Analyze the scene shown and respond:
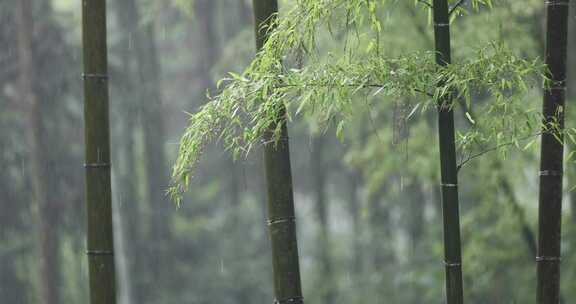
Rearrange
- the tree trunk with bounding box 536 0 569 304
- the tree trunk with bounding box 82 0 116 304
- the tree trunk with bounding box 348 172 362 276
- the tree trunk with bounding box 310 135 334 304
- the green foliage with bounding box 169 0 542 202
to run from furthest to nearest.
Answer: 1. the tree trunk with bounding box 348 172 362 276
2. the tree trunk with bounding box 310 135 334 304
3. the tree trunk with bounding box 82 0 116 304
4. the tree trunk with bounding box 536 0 569 304
5. the green foliage with bounding box 169 0 542 202

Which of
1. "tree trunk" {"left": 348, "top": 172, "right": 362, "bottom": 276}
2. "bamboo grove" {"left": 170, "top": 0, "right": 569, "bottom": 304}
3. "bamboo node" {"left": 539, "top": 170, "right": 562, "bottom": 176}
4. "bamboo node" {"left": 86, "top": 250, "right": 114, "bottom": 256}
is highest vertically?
"bamboo grove" {"left": 170, "top": 0, "right": 569, "bottom": 304}

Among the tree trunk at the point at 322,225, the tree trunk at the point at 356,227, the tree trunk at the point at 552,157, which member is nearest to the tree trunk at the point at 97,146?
the tree trunk at the point at 552,157

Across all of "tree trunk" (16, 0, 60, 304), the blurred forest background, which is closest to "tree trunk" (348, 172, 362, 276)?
the blurred forest background

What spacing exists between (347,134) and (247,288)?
3.87 metres

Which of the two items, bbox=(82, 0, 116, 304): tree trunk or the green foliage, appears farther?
bbox=(82, 0, 116, 304): tree trunk

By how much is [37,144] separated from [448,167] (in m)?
8.50

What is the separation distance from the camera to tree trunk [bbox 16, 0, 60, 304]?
11281 mm

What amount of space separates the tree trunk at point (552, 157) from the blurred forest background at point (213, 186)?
4.07 m

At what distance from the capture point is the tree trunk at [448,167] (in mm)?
3719

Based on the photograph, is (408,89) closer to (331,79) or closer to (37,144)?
(331,79)

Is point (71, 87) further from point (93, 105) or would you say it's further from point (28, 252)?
point (93, 105)

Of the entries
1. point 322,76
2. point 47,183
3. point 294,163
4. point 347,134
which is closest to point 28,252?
point 47,183

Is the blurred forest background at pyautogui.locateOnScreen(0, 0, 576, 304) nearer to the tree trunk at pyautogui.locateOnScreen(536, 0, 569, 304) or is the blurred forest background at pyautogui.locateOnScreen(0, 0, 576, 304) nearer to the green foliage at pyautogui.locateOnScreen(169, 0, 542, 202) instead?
the tree trunk at pyautogui.locateOnScreen(536, 0, 569, 304)

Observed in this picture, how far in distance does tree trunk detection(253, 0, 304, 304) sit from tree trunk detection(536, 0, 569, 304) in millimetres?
1136
